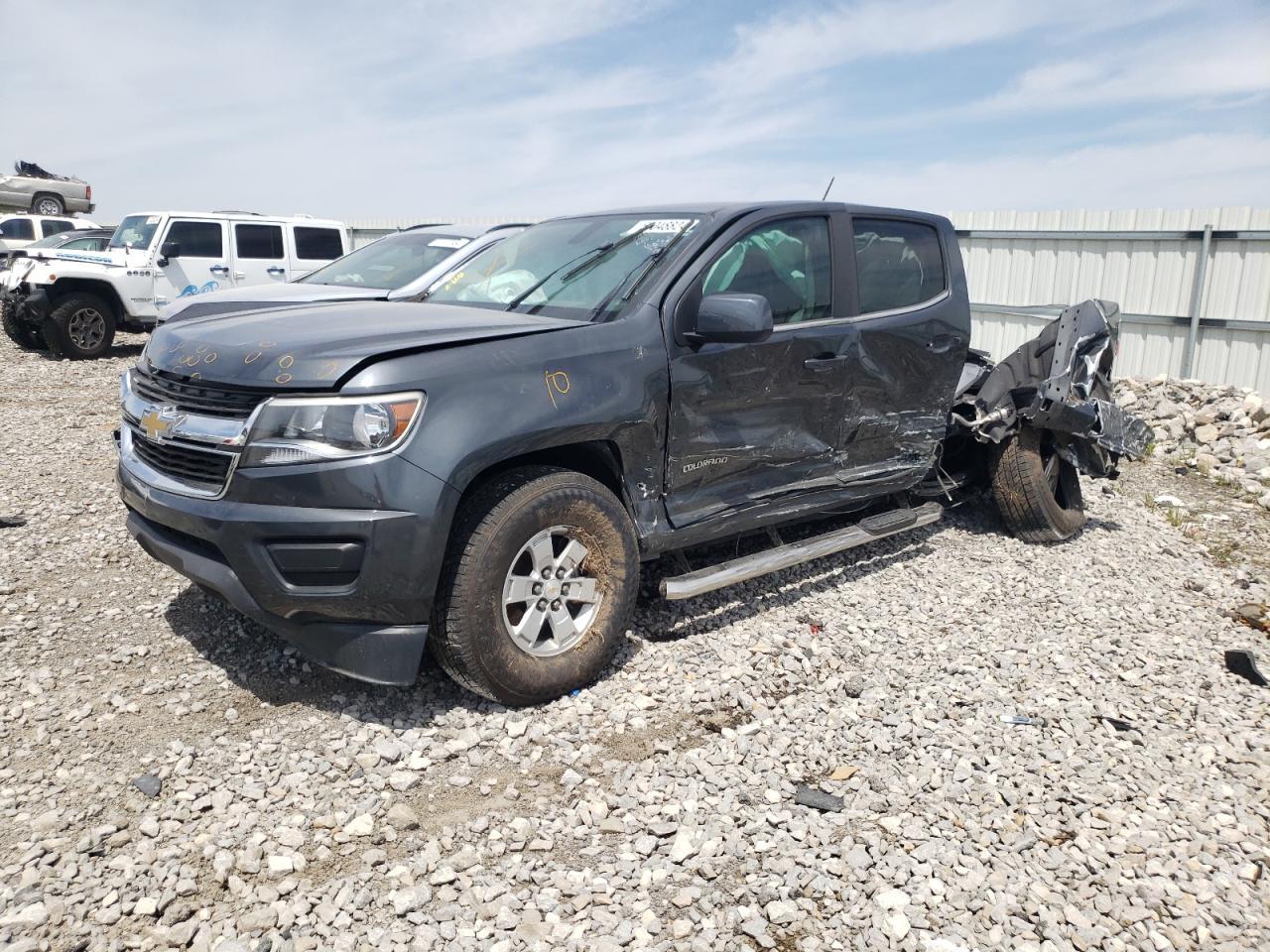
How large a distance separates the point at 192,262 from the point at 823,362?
10805 mm

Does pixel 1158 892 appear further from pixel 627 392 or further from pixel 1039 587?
pixel 1039 587

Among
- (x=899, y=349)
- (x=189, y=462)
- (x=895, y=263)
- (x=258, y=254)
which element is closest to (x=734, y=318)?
(x=899, y=349)

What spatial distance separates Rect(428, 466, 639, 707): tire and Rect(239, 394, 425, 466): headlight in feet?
1.36

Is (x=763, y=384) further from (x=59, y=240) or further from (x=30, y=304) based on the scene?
(x=59, y=240)

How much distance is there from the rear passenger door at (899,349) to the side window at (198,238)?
1049 centimetres

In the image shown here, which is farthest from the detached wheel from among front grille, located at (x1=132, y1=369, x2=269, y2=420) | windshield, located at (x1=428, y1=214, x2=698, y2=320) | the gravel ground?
front grille, located at (x1=132, y1=369, x2=269, y2=420)

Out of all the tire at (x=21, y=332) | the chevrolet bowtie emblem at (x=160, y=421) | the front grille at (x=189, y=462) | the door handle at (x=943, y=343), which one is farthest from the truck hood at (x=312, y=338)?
the tire at (x=21, y=332)

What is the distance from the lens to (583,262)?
425 cm

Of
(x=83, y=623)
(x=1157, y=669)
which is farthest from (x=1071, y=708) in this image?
(x=83, y=623)

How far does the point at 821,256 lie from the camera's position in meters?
4.56

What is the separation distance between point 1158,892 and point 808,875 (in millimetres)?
977

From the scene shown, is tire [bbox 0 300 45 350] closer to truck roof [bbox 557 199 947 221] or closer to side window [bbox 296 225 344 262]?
side window [bbox 296 225 344 262]

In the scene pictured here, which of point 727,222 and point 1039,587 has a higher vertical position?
point 727,222

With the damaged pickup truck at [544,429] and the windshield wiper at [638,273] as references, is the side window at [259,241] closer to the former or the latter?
the damaged pickup truck at [544,429]
